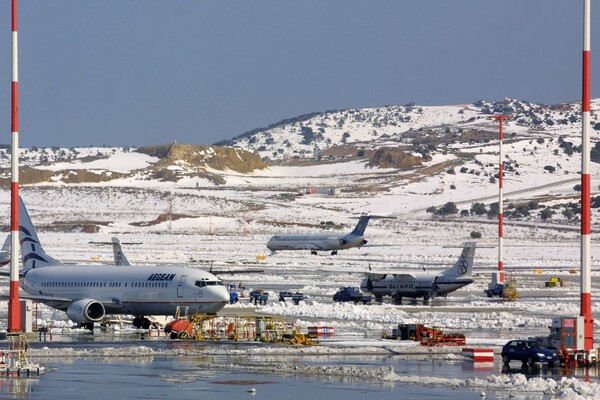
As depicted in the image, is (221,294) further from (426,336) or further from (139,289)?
(426,336)

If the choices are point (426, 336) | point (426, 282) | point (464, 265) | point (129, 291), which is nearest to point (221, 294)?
point (129, 291)

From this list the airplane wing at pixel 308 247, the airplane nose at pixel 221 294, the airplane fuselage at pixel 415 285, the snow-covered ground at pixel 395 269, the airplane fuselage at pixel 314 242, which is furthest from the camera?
the airplane wing at pixel 308 247

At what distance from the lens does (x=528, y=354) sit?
41.2m

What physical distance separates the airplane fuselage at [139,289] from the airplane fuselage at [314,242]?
9049 cm

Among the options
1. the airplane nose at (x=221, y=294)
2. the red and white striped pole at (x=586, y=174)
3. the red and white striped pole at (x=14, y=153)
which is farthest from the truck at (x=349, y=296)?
the red and white striped pole at (x=586, y=174)

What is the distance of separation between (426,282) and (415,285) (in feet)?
2.43

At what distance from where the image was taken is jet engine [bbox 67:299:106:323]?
57.1 m

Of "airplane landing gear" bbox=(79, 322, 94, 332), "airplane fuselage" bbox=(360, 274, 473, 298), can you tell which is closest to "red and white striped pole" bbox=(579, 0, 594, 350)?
"airplane landing gear" bbox=(79, 322, 94, 332)

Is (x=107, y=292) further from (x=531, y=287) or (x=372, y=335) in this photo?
(x=531, y=287)

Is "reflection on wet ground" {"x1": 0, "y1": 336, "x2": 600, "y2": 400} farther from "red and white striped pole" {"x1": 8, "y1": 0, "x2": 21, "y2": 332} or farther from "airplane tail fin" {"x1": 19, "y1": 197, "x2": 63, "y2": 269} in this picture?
"airplane tail fin" {"x1": 19, "y1": 197, "x2": 63, "y2": 269}

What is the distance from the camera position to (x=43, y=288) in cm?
6353

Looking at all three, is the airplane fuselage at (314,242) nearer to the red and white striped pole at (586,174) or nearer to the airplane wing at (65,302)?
the airplane wing at (65,302)

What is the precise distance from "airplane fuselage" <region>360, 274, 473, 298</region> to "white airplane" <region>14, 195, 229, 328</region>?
2537 centimetres

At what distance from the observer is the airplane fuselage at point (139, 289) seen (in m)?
57.0
